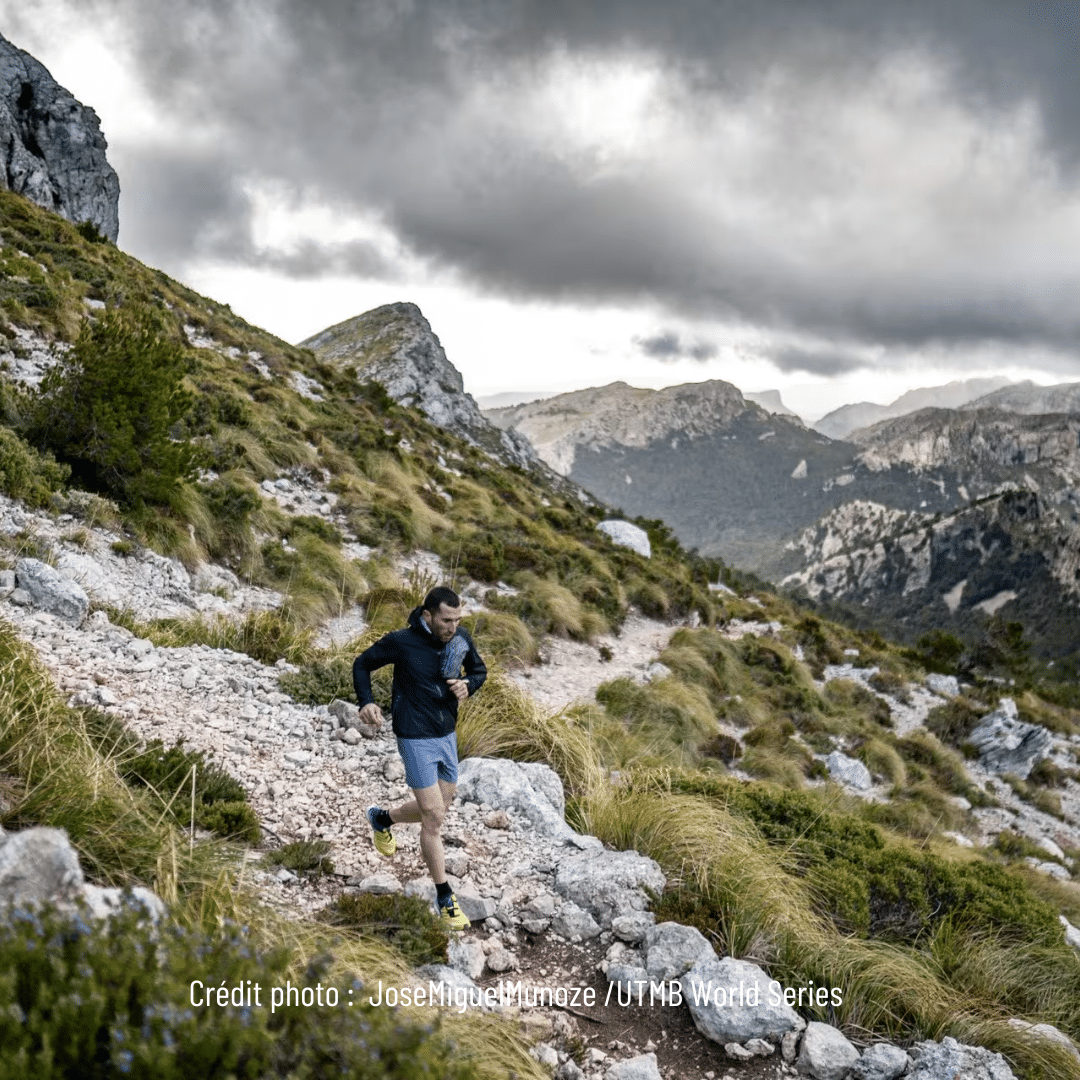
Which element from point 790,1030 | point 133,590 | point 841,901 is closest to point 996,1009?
point 841,901

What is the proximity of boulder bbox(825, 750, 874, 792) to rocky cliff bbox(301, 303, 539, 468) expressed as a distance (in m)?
60.7

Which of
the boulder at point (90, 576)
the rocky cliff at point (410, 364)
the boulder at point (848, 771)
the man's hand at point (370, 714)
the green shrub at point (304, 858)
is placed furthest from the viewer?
the rocky cliff at point (410, 364)

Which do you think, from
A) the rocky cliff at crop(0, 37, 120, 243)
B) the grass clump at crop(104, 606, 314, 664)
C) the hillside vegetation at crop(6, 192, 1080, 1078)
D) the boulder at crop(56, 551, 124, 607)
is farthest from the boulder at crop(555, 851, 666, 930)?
the rocky cliff at crop(0, 37, 120, 243)

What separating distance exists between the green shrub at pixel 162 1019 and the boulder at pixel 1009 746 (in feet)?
75.1

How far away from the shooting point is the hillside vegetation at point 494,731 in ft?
11.4

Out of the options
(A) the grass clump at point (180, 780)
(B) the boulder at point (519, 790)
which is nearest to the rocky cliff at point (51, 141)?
(A) the grass clump at point (180, 780)

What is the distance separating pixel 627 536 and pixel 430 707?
2585cm

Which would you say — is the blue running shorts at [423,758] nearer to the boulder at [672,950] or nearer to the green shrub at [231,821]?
the green shrub at [231,821]

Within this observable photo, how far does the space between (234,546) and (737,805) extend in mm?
9366

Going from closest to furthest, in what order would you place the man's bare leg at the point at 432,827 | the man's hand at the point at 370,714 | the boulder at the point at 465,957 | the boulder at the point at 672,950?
the boulder at the point at 465,957 < the boulder at the point at 672,950 < the man's bare leg at the point at 432,827 < the man's hand at the point at 370,714

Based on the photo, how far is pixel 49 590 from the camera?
22.5 ft

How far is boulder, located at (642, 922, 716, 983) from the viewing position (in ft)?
14.0

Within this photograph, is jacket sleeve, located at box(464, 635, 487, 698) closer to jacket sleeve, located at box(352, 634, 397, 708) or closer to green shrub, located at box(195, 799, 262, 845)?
jacket sleeve, located at box(352, 634, 397, 708)

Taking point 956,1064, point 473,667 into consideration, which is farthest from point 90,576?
point 956,1064
